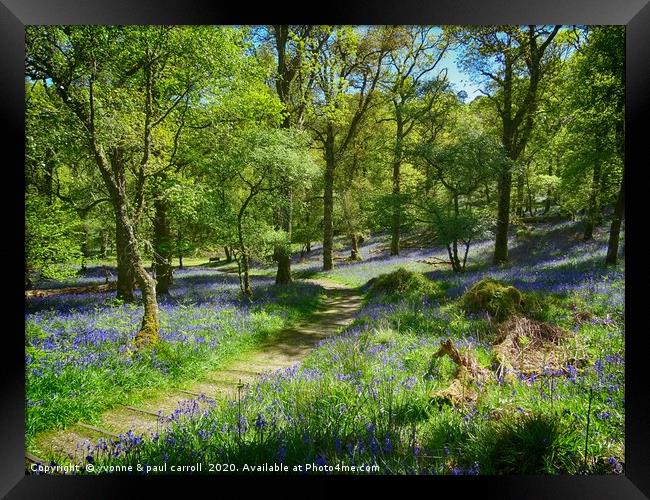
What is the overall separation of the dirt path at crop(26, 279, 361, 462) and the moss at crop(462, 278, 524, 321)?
3376 millimetres

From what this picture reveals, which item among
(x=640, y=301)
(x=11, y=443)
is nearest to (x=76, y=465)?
(x=11, y=443)

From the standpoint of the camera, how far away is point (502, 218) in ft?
25.7

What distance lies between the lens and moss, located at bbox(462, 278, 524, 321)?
5.91 metres

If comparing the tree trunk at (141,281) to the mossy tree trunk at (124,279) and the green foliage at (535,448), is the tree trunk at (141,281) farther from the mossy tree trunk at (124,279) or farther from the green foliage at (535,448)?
the green foliage at (535,448)

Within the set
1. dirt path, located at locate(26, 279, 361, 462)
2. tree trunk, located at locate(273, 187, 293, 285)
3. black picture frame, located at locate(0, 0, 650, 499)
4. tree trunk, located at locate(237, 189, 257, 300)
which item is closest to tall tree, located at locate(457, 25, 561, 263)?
black picture frame, located at locate(0, 0, 650, 499)

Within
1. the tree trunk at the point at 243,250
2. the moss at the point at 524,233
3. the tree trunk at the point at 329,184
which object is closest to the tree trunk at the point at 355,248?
the tree trunk at the point at 329,184

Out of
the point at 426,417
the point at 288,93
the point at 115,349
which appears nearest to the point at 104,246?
the point at 115,349

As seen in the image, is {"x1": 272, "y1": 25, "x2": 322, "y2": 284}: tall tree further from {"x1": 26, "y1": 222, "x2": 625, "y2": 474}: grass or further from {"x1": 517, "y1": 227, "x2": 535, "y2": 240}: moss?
{"x1": 26, "y1": 222, "x2": 625, "y2": 474}: grass

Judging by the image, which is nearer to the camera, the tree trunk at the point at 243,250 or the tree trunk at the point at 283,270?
the tree trunk at the point at 243,250

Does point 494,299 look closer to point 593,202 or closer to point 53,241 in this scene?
point 593,202

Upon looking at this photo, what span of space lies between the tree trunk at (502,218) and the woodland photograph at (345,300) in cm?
6

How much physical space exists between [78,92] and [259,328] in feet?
18.8

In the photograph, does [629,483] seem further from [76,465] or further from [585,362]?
[76,465]
